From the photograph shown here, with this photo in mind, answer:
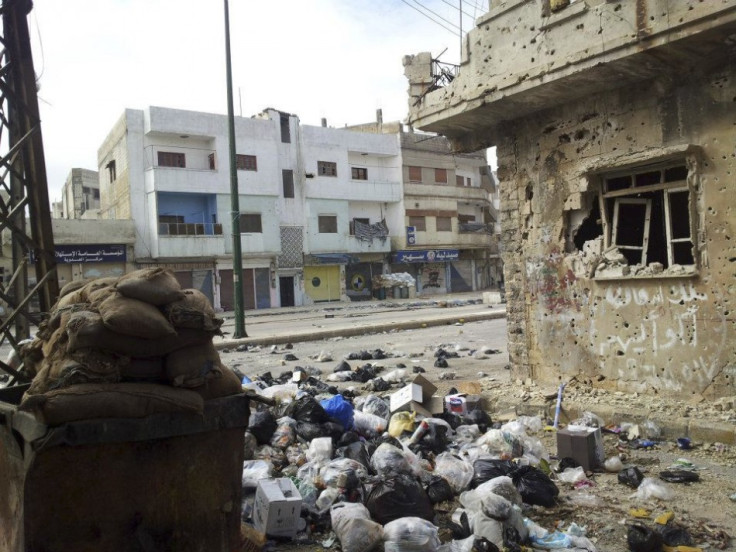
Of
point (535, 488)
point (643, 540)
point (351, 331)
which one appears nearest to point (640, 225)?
point (535, 488)

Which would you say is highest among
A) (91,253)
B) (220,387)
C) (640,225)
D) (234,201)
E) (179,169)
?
(179,169)

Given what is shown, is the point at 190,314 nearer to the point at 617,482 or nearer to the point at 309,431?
the point at 309,431

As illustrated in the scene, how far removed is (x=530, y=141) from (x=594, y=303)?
206 cm

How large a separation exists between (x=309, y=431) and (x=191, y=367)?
8.66 feet

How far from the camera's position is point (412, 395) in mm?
5883

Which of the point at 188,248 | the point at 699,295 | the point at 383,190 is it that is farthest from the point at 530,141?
the point at 383,190

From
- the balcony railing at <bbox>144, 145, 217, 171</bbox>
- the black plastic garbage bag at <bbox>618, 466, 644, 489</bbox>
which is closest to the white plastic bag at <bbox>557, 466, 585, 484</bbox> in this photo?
the black plastic garbage bag at <bbox>618, 466, 644, 489</bbox>

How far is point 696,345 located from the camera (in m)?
5.52

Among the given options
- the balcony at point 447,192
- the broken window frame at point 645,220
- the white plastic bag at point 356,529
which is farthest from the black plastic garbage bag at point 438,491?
the balcony at point 447,192

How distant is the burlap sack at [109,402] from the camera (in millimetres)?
2234

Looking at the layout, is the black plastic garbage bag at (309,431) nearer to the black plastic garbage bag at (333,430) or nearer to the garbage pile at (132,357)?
the black plastic garbage bag at (333,430)

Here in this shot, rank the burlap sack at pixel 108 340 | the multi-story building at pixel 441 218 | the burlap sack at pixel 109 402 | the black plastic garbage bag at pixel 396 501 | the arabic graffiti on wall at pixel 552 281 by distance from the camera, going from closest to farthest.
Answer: the burlap sack at pixel 109 402 → the burlap sack at pixel 108 340 → the black plastic garbage bag at pixel 396 501 → the arabic graffiti on wall at pixel 552 281 → the multi-story building at pixel 441 218

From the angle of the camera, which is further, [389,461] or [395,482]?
[389,461]

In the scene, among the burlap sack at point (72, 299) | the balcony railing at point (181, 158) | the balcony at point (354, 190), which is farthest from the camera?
the balcony at point (354, 190)
